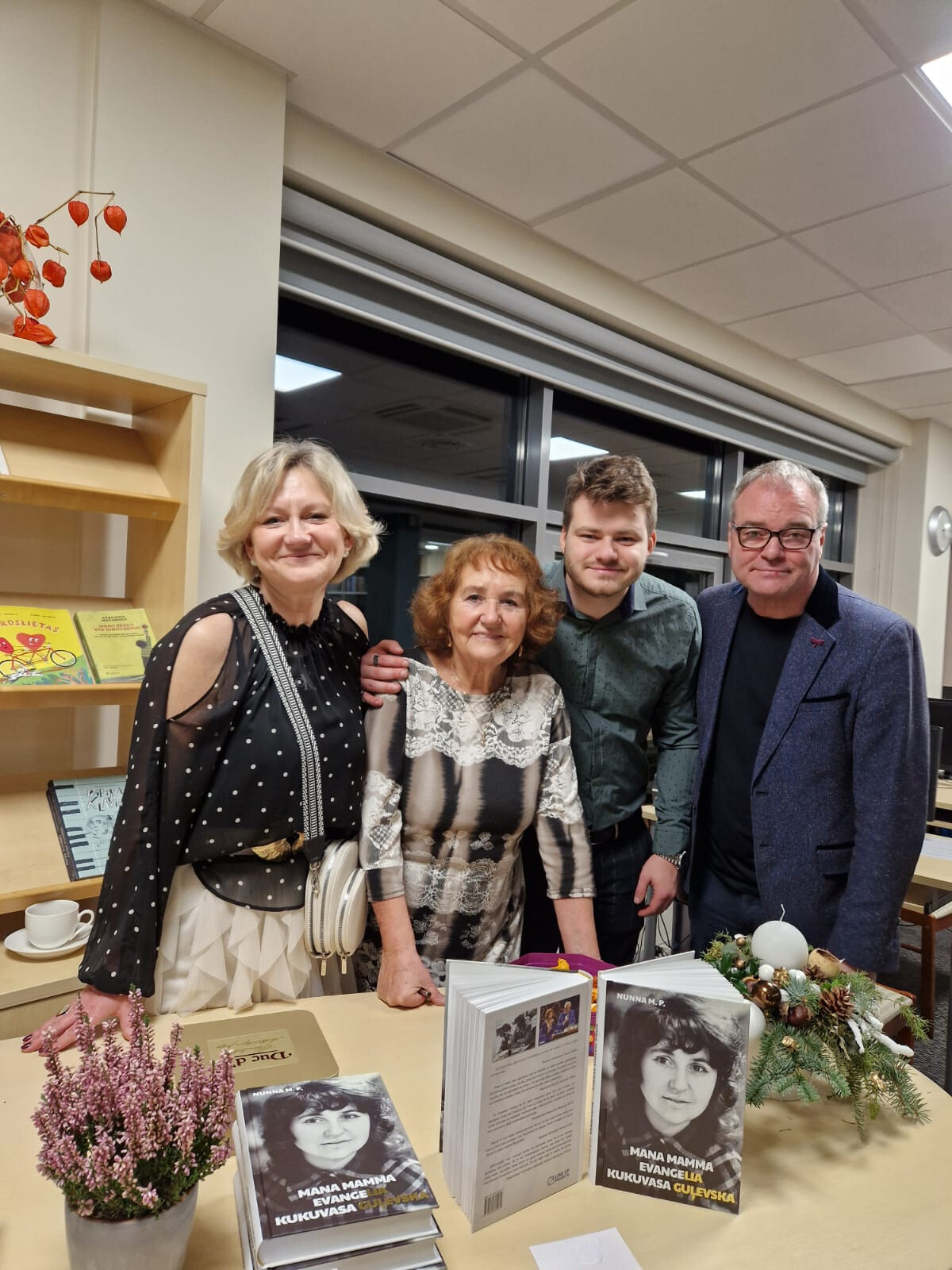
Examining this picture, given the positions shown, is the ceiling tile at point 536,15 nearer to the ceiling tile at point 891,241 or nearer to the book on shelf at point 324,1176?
the ceiling tile at point 891,241

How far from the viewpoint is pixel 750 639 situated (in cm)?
192

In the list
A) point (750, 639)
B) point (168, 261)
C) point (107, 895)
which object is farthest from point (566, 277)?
point (107, 895)

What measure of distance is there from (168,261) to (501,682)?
159cm

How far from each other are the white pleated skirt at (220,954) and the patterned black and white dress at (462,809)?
0.18 m

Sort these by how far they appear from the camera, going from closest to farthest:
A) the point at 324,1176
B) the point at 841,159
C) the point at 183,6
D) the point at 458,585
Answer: the point at 324,1176 < the point at 458,585 < the point at 183,6 < the point at 841,159

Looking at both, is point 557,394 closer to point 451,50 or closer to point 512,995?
point 451,50

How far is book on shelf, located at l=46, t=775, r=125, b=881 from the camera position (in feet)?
6.40

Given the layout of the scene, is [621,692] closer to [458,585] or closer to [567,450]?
[458,585]

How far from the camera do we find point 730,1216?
38.0 inches

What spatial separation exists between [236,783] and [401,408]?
2350mm

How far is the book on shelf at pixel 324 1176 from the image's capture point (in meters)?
0.80

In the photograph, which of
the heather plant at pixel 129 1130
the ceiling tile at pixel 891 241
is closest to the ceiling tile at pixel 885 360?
the ceiling tile at pixel 891 241

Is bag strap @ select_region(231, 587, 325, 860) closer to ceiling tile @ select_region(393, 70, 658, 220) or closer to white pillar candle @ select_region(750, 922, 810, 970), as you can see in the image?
white pillar candle @ select_region(750, 922, 810, 970)

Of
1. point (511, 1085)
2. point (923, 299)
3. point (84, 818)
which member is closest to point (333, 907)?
point (511, 1085)
